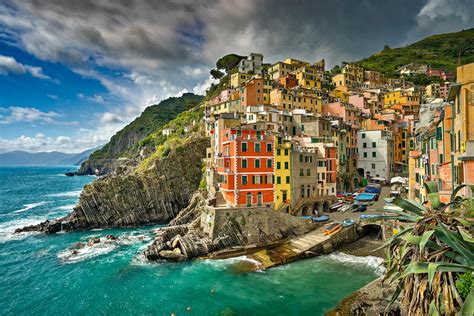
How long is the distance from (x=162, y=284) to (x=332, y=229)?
22579 millimetres

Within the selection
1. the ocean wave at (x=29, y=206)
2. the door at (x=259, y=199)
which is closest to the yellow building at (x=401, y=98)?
the door at (x=259, y=199)

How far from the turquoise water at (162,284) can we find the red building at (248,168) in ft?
32.8

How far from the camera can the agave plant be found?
8.82 meters

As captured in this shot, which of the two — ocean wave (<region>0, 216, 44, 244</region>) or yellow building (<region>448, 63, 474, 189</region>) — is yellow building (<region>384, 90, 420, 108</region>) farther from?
ocean wave (<region>0, 216, 44, 244</region>)

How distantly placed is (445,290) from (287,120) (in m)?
52.1

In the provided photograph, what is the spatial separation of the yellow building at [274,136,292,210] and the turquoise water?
1082 centimetres

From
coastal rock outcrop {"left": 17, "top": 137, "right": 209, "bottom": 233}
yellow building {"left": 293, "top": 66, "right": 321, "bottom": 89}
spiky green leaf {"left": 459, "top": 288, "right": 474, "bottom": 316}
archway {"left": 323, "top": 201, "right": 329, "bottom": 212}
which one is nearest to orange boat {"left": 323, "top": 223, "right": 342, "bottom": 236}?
archway {"left": 323, "top": 201, "right": 329, "bottom": 212}

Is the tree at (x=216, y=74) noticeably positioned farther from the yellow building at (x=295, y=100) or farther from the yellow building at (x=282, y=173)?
the yellow building at (x=282, y=173)

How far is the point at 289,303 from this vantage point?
23.7 metres

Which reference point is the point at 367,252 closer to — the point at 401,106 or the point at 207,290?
the point at 207,290

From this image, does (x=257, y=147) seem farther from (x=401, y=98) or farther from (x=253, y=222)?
(x=401, y=98)

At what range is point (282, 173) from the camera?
41219mm

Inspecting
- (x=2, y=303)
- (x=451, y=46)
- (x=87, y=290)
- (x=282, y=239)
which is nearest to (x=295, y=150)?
(x=282, y=239)

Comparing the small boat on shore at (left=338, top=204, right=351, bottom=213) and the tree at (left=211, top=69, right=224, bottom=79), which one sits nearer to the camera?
the small boat on shore at (left=338, top=204, right=351, bottom=213)
